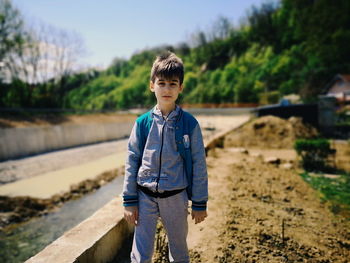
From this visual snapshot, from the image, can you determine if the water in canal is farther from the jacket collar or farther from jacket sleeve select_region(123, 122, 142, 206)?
the jacket collar

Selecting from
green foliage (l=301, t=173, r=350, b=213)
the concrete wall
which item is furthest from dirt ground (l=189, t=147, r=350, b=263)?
the concrete wall

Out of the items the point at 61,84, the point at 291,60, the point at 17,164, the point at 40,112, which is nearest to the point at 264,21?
the point at 291,60

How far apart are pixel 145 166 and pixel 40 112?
2324 centimetres

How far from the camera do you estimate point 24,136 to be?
17281mm

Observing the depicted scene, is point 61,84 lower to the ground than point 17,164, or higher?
higher

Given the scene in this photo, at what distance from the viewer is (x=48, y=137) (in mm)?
19141

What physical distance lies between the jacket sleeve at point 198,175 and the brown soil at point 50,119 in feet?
60.8

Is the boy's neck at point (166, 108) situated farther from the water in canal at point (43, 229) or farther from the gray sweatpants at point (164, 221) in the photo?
the water in canal at point (43, 229)

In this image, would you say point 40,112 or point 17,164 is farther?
point 40,112

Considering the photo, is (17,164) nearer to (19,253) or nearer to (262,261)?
(19,253)

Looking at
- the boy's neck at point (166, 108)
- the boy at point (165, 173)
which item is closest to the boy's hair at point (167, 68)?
the boy at point (165, 173)

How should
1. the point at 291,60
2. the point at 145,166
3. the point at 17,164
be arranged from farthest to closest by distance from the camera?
the point at 291,60, the point at 17,164, the point at 145,166

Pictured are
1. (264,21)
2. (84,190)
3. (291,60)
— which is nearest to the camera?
(84,190)

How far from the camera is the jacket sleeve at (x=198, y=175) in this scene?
1849mm
